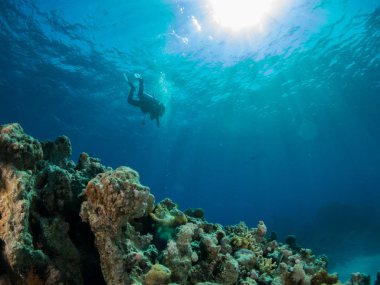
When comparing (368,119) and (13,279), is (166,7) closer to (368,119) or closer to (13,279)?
(13,279)

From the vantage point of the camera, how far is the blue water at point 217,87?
2028 cm

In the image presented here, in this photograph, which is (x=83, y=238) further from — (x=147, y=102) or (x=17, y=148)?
(x=147, y=102)

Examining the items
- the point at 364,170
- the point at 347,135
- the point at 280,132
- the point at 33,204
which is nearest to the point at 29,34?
the point at 33,204

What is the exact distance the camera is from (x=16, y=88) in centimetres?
2867

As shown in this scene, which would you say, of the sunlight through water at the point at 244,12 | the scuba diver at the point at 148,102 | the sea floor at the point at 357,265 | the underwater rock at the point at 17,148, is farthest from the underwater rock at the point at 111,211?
the sea floor at the point at 357,265

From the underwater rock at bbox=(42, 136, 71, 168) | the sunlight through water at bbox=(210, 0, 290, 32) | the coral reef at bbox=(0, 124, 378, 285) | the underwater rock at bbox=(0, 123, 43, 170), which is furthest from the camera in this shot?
Result: the sunlight through water at bbox=(210, 0, 290, 32)

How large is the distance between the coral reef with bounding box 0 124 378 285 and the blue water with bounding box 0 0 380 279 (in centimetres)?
1704

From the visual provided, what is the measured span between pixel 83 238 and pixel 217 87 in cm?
2726

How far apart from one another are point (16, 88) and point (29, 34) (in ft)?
31.0

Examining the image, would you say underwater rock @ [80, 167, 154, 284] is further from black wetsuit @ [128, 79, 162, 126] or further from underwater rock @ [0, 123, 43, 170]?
black wetsuit @ [128, 79, 162, 126]

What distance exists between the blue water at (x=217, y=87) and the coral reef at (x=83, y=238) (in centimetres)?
1704

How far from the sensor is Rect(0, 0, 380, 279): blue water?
2028cm

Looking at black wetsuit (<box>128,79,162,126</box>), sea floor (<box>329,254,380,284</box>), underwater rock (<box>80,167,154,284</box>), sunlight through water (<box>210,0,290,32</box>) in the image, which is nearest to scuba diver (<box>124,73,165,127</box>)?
black wetsuit (<box>128,79,162,126</box>)

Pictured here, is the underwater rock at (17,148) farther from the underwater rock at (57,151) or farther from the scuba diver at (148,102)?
the scuba diver at (148,102)
